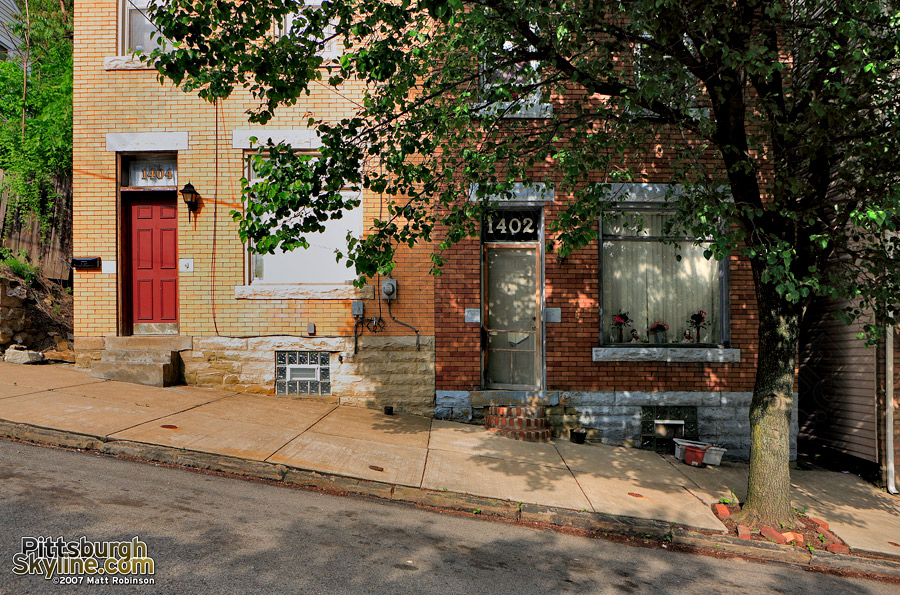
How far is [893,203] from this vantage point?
4664 mm

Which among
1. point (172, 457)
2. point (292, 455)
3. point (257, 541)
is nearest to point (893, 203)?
point (257, 541)

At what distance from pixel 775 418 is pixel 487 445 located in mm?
3669

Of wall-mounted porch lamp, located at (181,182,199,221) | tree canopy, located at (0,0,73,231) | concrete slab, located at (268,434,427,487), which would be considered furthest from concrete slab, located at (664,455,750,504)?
tree canopy, located at (0,0,73,231)

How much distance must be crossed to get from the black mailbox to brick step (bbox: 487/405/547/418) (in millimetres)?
6936

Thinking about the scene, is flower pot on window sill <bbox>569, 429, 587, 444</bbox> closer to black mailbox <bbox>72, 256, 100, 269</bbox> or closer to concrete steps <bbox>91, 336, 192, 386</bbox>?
concrete steps <bbox>91, 336, 192, 386</bbox>

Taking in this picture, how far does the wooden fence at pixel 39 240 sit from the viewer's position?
431 inches

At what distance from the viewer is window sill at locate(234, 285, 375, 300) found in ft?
29.9

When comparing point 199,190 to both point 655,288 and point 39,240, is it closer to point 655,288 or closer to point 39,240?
point 39,240

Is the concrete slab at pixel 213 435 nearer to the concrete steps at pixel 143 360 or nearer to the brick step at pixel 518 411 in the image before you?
the concrete steps at pixel 143 360

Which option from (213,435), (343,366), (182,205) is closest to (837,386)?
(343,366)

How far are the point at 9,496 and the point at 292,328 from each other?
15.9 ft

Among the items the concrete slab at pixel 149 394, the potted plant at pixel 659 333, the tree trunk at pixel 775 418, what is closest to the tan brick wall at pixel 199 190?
the concrete slab at pixel 149 394

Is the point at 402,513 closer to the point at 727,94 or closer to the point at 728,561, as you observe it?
the point at 728,561

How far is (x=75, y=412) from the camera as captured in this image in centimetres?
695
